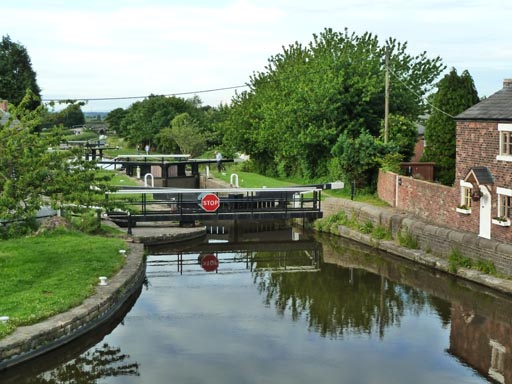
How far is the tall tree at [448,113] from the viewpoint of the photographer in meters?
26.2

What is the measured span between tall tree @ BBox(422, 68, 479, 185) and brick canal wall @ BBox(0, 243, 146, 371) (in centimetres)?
1339

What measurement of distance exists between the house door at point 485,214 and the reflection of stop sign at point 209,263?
817cm

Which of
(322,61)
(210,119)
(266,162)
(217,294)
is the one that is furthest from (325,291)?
(210,119)

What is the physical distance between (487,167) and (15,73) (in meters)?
55.1

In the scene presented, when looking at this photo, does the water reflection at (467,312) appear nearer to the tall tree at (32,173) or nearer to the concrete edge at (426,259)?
the concrete edge at (426,259)

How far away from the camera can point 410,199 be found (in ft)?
79.6

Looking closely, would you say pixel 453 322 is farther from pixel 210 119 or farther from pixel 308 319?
pixel 210 119

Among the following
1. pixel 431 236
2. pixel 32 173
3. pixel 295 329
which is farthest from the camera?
pixel 431 236

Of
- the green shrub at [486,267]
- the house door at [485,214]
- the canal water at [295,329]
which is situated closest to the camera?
the canal water at [295,329]

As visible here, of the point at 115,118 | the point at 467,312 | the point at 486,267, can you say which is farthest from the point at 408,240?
the point at 115,118

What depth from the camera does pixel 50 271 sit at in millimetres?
17406

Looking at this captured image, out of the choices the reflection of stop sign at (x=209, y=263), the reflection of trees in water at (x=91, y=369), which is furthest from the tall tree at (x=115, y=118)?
the reflection of trees in water at (x=91, y=369)

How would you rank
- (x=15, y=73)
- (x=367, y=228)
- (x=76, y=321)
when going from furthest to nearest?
(x=15, y=73)
(x=367, y=228)
(x=76, y=321)

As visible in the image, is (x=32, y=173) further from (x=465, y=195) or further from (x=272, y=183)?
(x=272, y=183)
